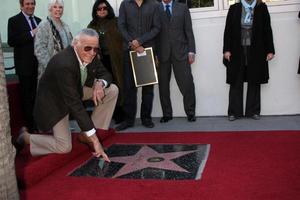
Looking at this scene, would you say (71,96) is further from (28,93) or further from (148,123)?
(148,123)

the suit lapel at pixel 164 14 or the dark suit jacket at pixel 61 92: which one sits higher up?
the suit lapel at pixel 164 14

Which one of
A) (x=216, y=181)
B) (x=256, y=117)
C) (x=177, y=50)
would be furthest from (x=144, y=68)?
(x=216, y=181)

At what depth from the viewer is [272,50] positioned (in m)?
5.68

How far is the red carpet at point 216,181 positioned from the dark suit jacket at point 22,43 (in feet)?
4.57

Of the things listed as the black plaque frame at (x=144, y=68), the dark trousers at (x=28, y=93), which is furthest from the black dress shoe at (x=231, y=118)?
the dark trousers at (x=28, y=93)

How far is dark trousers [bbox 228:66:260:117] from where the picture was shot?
5.82 meters

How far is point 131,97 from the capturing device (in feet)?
18.9

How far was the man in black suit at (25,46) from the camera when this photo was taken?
507cm

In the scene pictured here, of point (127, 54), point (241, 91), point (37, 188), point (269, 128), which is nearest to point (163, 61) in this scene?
point (127, 54)

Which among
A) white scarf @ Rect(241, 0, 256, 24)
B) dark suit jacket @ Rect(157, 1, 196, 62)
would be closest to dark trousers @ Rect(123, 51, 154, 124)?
dark suit jacket @ Rect(157, 1, 196, 62)

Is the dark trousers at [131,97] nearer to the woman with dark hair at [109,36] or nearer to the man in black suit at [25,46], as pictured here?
the woman with dark hair at [109,36]

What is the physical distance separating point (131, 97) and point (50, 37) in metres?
1.44

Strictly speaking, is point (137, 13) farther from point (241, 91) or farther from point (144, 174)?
point (144, 174)

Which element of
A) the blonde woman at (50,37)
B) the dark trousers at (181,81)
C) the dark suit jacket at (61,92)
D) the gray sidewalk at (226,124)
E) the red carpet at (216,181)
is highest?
the blonde woman at (50,37)
